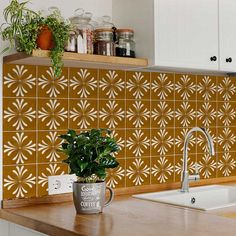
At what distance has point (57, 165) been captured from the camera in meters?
2.52

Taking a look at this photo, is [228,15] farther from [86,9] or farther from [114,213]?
[114,213]

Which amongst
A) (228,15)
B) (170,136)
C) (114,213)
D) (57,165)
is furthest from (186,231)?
(228,15)

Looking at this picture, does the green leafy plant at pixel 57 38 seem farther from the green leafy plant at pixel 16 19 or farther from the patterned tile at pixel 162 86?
the patterned tile at pixel 162 86

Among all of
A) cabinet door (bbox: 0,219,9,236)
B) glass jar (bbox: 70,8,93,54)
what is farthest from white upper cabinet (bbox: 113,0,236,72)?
cabinet door (bbox: 0,219,9,236)

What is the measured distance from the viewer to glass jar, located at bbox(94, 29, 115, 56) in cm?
243

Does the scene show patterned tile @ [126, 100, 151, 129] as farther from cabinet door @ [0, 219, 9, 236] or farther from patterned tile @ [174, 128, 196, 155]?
cabinet door @ [0, 219, 9, 236]

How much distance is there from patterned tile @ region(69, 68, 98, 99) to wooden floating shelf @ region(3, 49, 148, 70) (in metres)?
0.07

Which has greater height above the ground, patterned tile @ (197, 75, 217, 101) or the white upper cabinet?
the white upper cabinet

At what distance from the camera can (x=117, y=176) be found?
273cm

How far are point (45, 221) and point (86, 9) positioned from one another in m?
1.15

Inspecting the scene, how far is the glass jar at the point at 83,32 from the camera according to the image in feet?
7.70

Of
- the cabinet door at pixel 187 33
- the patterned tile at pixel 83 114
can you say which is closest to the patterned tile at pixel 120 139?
the patterned tile at pixel 83 114

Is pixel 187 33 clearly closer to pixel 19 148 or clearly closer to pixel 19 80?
pixel 19 80

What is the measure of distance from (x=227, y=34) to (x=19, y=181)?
135 centimetres
